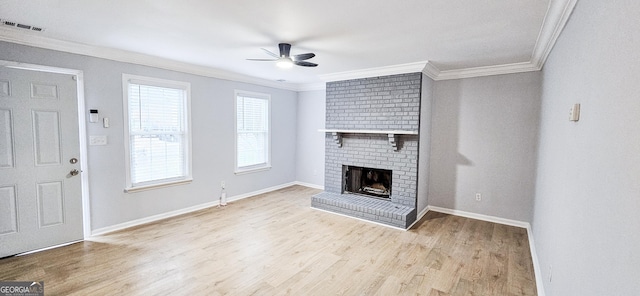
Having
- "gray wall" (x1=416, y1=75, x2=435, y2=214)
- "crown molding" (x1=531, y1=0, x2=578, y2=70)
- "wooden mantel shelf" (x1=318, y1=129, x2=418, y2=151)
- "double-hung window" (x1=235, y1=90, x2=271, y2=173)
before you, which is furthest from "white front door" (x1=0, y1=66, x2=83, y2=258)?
"crown molding" (x1=531, y1=0, x2=578, y2=70)

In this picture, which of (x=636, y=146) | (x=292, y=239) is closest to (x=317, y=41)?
(x=292, y=239)

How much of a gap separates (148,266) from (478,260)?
3.50m

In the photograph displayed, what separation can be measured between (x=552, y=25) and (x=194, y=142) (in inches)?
→ 185

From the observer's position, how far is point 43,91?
3033 mm

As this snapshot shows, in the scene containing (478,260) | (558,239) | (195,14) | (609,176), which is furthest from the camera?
(478,260)

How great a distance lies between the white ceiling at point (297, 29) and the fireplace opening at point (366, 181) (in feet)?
6.45

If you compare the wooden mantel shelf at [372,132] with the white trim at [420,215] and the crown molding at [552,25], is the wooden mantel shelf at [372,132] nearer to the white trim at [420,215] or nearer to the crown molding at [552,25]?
the white trim at [420,215]

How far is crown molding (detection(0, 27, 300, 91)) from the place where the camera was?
284 centimetres

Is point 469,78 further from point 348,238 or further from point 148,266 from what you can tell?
point 148,266

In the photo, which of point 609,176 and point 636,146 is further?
point 609,176

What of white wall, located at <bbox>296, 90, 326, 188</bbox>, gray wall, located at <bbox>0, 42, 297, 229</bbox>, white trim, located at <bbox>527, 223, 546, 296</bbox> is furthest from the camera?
white wall, located at <bbox>296, 90, 326, 188</bbox>

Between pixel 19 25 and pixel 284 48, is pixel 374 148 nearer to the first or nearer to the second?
pixel 284 48

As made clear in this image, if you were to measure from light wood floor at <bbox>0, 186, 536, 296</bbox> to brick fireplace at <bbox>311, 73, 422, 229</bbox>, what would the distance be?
391 mm

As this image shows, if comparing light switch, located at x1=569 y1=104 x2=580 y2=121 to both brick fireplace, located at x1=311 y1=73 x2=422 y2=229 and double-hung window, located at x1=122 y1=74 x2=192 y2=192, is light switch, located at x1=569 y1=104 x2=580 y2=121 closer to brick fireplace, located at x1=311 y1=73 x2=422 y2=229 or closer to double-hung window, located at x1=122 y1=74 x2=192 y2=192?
brick fireplace, located at x1=311 y1=73 x2=422 y2=229
